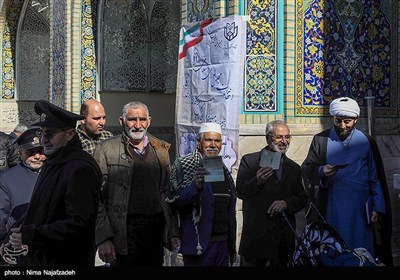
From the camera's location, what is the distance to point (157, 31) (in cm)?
1060

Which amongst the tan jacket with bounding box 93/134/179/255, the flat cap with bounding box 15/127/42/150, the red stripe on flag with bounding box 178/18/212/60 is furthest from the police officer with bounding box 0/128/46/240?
the red stripe on flag with bounding box 178/18/212/60

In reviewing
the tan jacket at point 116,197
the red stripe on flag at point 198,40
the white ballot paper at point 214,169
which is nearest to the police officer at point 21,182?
the tan jacket at point 116,197

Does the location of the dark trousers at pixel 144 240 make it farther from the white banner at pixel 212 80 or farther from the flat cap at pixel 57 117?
the white banner at pixel 212 80

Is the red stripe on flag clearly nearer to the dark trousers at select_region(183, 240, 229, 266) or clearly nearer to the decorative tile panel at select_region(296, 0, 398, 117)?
the decorative tile panel at select_region(296, 0, 398, 117)

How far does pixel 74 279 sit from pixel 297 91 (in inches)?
170

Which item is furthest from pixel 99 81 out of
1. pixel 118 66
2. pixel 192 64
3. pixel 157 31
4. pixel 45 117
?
pixel 45 117

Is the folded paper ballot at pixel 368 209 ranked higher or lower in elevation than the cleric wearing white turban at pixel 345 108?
lower

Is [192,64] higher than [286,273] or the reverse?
higher

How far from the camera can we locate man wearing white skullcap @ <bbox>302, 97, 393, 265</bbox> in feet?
15.4

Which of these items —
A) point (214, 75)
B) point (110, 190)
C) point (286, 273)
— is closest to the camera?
point (286, 273)

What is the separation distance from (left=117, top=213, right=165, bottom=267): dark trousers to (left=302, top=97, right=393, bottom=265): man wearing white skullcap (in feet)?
3.99

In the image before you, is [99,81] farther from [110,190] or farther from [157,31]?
[110,190]

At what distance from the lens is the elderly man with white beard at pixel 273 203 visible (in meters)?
4.75

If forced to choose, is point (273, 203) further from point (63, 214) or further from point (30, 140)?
point (63, 214)
